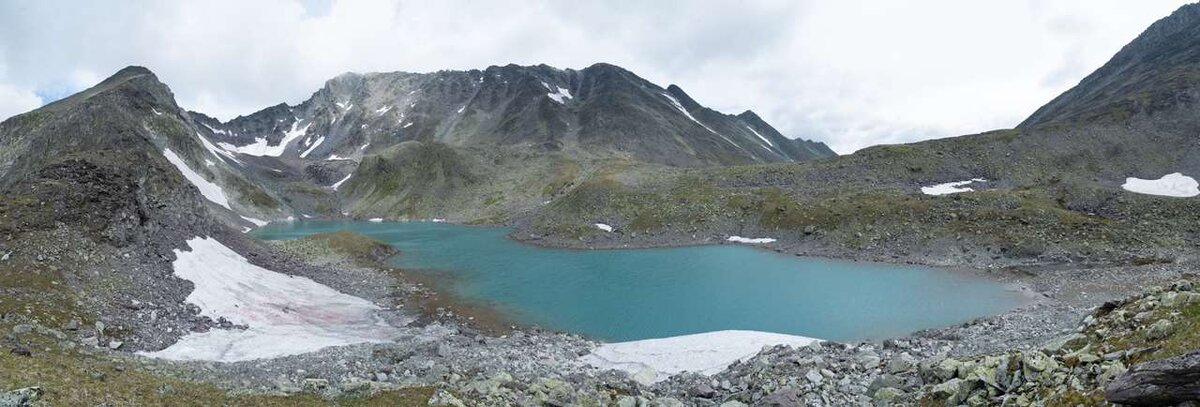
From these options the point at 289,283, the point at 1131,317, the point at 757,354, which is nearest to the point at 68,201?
the point at 289,283

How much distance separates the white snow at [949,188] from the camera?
Result: 96.4 meters

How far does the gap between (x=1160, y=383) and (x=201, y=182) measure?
203472 mm

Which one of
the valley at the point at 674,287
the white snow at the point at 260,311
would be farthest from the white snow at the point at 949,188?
the white snow at the point at 260,311

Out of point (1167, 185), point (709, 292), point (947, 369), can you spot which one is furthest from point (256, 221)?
point (1167, 185)

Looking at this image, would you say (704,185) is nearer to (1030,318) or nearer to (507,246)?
(507,246)

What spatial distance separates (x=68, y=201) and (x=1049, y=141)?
139635 mm

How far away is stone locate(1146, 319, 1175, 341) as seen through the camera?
53.1 ft

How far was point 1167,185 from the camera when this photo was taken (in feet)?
300

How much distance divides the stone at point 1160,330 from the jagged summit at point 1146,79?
5002 inches

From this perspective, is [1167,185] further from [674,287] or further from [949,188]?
[674,287]

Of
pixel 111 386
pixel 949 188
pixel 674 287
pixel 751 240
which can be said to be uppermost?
pixel 949 188

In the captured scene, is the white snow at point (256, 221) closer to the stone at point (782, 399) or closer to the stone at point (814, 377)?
the stone at point (814, 377)

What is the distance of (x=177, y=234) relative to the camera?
2067 inches

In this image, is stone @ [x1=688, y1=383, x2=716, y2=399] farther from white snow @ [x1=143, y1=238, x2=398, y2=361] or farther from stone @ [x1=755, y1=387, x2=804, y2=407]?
white snow @ [x1=143, y1=238, x2=398, y2=361]
